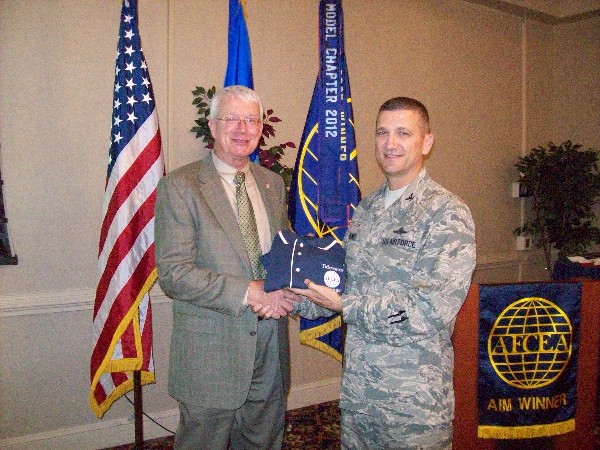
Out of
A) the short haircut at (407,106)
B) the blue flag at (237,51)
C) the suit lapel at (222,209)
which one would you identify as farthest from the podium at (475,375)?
the blue flag at (237,51)

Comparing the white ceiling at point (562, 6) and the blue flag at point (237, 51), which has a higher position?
the white ceiling at point (562, 6)

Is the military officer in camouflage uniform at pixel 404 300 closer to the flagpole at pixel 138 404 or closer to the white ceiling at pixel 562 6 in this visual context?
the flagpole at pixel 138 404

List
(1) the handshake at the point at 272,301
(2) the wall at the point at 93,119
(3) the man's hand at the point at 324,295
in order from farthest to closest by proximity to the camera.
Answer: (2) the wall at the point at 93,119 < (1) the handshake at the point at 272,301 < (3) the man's hand at the point at 324,295

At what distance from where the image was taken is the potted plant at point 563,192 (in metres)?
4.62

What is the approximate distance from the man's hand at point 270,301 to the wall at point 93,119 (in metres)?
1.58

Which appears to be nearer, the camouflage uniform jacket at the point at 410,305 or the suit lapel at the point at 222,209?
the camouflage uniform jacket at the point at 410,305

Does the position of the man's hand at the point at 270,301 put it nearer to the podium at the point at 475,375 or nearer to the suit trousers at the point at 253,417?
the suit trousers at the point at 253,417

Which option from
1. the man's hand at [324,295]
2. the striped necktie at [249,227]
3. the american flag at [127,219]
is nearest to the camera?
the man's hand at [324,295]

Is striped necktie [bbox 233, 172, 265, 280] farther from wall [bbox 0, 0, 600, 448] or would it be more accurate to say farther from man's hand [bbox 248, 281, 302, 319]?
wall [bbox 0, 0, 600, 448]

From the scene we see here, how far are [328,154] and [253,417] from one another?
5.87 feet

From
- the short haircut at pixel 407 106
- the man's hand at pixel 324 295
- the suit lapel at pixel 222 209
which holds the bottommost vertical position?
the man's hand at pixel 324 295

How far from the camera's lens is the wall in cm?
280

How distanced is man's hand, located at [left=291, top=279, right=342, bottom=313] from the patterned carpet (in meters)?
1.74

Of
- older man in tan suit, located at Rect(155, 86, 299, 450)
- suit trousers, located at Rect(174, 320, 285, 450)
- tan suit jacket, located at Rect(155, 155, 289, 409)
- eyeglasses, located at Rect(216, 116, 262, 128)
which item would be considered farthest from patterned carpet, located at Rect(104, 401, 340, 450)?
eyeglasses, located at Rect(216, 116, 262, 128)
